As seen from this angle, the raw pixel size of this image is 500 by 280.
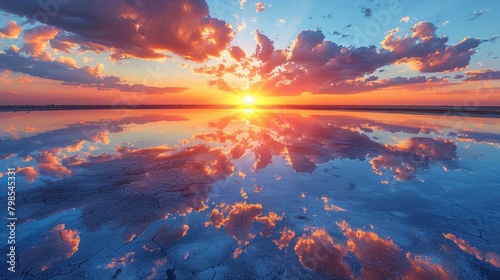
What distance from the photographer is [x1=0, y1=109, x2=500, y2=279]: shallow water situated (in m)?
3.49

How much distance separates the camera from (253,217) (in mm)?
4938

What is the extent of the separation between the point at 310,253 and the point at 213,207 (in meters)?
2.49

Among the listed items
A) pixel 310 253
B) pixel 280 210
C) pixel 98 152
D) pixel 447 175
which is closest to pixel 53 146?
pixel 98 152

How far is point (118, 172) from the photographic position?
7852 mm

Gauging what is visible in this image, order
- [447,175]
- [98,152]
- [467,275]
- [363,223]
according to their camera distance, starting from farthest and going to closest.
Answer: [98,152], [447,175], [363,223], [467,275]

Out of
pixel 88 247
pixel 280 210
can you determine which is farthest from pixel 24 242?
pixel 280 210

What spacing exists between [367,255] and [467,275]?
4.31 ft

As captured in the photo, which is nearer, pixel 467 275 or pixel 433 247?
pixel 467 275

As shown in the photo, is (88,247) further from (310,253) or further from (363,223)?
(363,223)

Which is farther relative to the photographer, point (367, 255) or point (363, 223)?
point (363, 223)

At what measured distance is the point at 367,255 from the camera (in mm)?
→ 3707

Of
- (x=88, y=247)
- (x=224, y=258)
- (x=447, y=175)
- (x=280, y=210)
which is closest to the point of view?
(x=224, y=258)

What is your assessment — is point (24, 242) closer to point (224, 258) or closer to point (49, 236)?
point (49, 236)

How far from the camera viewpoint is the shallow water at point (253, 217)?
3.49 metres
